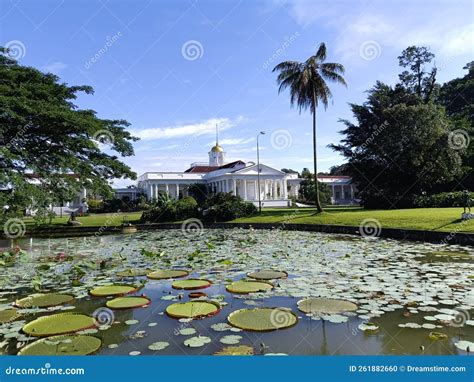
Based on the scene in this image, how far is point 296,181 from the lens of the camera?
6712 cm

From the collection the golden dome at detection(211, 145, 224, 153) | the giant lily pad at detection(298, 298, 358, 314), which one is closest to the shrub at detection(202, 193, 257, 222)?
the giant lily pad at detection(298, 298, 358, 314)

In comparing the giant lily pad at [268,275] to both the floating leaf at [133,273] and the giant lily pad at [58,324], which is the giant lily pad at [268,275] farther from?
the giant lily pad at [58,324]

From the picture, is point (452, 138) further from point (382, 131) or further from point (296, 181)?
point (296, 181)

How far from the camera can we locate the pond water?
14.3 ft

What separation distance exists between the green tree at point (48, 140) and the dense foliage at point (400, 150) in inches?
798

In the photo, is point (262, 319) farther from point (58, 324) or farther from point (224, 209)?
point (224, 209)

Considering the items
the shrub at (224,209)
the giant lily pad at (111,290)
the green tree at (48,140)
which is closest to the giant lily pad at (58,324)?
the giant lily pad at (111,290)

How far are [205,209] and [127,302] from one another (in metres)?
22.2

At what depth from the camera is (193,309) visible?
18.5ft

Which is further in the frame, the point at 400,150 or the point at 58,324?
the point at 400,150

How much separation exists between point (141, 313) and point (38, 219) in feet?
48.4

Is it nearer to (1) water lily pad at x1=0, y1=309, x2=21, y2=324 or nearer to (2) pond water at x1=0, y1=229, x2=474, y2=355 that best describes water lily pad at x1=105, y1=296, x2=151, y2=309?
(2) pond water at x1=0, y1=229, x2=474, y2=355

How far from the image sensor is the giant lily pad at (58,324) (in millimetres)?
4836

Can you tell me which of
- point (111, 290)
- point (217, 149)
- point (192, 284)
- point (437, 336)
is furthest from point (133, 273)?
point (217, 149)
